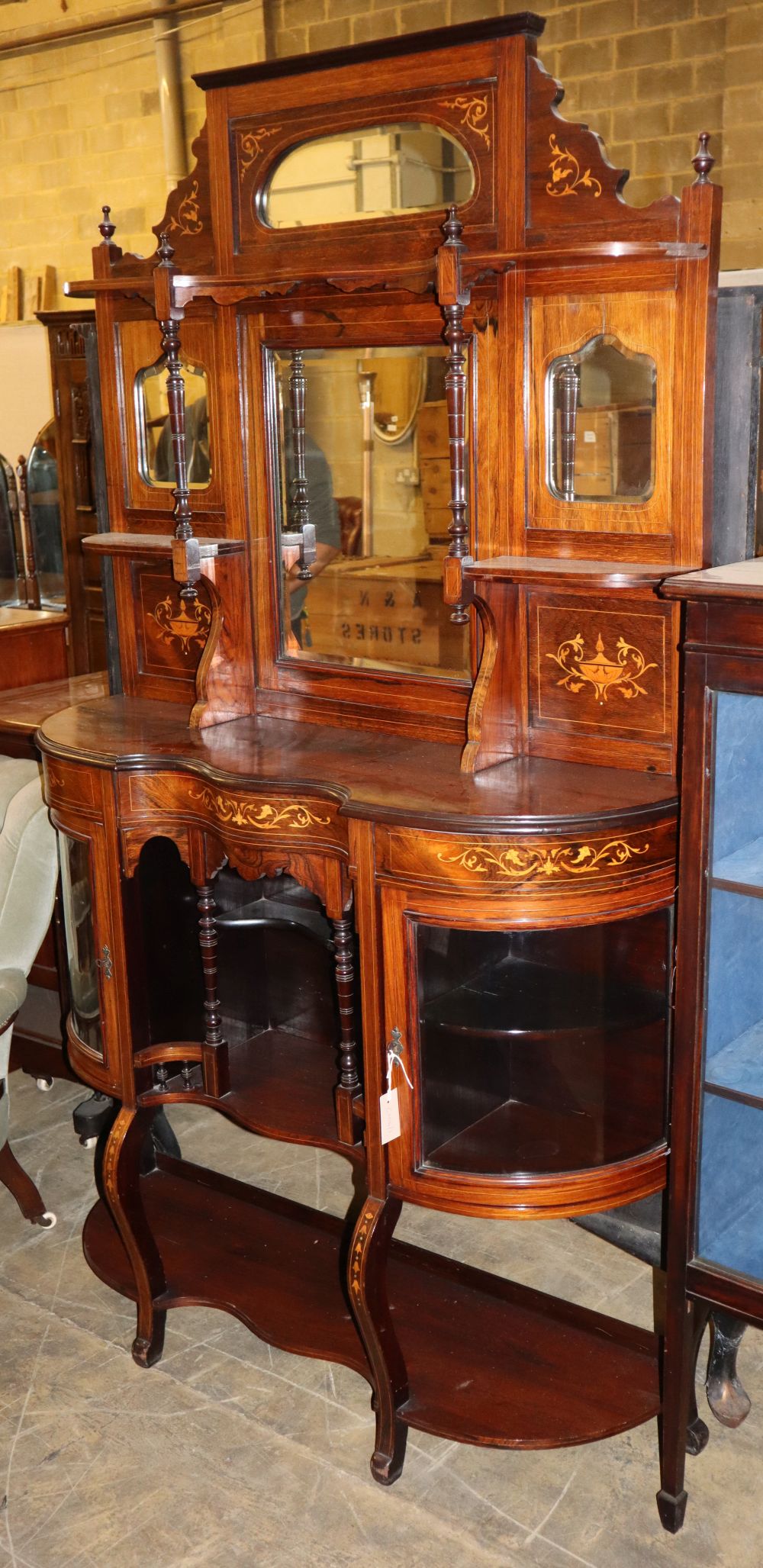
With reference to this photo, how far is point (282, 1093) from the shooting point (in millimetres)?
2967

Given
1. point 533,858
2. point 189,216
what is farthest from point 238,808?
point 189,216

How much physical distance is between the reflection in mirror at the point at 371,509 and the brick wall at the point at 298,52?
3.72 metres

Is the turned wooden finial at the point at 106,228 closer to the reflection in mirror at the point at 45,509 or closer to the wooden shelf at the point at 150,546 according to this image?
the wooden shelf at the point at 150,546

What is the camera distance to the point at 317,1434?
282 centimetres

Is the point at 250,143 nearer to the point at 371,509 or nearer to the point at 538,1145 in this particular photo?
the point at 371,509

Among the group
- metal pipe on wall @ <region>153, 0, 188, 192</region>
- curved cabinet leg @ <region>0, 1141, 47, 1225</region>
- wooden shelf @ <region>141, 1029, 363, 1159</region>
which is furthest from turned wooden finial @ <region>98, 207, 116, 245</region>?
metal pipe on wall @ <region>153, 0, 188, 192</region>

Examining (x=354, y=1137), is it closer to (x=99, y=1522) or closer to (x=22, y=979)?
(x=99, y=1522)

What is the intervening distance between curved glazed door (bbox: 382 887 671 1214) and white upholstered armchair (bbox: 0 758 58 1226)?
3.97 ft

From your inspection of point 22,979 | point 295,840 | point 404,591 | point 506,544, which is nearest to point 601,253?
point 506,544

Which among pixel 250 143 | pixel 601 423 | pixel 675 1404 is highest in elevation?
pixel 250 143

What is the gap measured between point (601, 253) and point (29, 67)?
779 cm

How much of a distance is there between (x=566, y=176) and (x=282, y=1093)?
6.23ft

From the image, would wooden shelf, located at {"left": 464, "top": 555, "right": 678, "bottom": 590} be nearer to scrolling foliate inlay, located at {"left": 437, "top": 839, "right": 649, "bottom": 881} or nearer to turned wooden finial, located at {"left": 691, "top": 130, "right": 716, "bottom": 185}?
scrolling foliate inlay, located at {"left": 437, "top": 839, "right": 649, "bottom": 881}

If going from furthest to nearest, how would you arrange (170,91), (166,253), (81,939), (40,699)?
(170,91) < (40,699) < (81,939) < (166,253)
